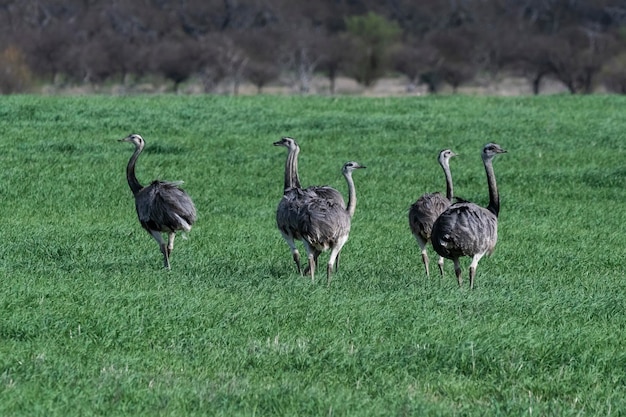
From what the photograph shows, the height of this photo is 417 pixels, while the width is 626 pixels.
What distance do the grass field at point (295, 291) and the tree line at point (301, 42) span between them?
36219mm

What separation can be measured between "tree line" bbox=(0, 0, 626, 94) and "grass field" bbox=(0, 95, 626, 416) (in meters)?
36.2

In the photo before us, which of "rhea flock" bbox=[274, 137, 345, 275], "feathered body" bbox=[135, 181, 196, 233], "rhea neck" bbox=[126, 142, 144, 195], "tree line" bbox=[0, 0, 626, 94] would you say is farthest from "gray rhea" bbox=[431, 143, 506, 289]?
"tree line" bbox=[0, 0, 626, 94]

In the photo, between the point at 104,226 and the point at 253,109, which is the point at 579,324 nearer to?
the point at 104,226

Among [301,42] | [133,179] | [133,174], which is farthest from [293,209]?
[301,42]

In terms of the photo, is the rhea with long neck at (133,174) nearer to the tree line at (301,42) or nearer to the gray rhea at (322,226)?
the gray rhea at (322,226)

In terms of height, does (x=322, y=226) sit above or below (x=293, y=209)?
below

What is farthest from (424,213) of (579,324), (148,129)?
(148,129)

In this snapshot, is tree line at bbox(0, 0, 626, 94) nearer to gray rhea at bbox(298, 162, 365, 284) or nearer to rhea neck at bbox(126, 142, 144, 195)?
rhea neck at bbox(126, 142, 144, 195)

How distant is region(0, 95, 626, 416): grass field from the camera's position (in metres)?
8.66

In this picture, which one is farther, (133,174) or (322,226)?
(133,174)

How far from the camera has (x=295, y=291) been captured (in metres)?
12.2

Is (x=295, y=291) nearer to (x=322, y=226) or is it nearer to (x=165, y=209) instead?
(x=322, y=226)

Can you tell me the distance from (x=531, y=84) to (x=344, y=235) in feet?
200

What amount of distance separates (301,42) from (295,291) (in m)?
65.2
